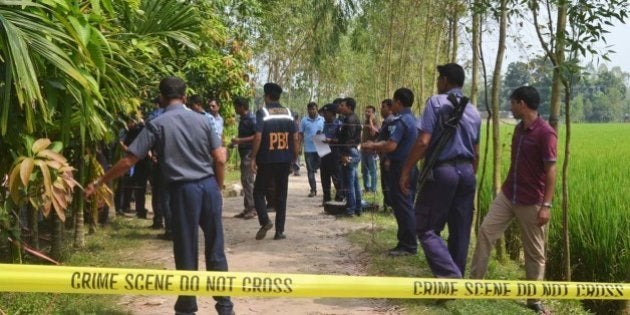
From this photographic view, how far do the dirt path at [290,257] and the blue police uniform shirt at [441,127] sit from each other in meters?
1.29

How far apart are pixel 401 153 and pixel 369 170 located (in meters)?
5.00

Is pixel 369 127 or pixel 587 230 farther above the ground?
pixel 369 127

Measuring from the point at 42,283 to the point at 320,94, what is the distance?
113 feet

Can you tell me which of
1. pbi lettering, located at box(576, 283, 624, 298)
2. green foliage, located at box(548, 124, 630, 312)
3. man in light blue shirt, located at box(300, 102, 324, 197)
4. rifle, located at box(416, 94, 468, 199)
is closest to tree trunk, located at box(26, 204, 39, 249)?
rifle, located at box(416, 94, 468, 199)

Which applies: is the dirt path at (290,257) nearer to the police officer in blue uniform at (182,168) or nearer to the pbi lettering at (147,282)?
the police officer in blue uniform at (182,168)

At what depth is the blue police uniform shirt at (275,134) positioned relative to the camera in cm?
731

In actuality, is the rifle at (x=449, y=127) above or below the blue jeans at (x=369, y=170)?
above

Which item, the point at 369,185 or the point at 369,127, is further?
the point at 369,185

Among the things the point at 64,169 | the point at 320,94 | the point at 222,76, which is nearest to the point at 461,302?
the point at 64,169

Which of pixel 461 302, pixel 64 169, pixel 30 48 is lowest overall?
pixel 461 302

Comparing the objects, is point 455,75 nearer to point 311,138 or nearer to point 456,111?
point 456,111

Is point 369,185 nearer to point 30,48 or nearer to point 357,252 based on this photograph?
point 357,252

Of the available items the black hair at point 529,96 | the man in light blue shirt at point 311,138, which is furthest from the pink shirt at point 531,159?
the man in light blue shirt at point 311,138

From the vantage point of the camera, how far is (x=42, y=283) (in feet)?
9.24
